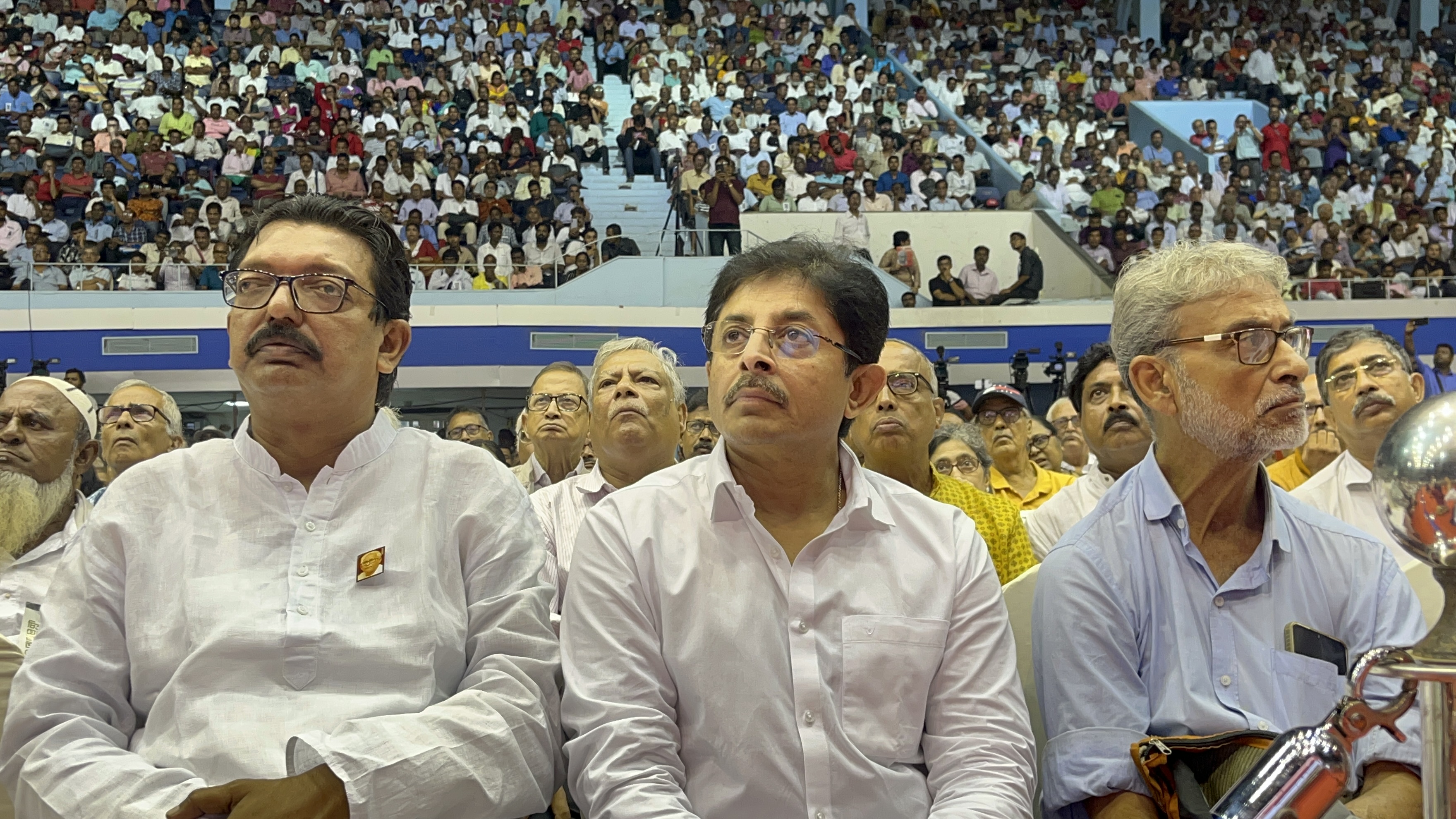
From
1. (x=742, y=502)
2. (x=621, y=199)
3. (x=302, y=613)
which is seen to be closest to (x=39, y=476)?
(x=302, y=613)

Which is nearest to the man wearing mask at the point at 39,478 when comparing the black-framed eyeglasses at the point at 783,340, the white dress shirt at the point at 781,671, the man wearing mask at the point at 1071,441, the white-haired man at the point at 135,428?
the white-haired man at the point at 135,428

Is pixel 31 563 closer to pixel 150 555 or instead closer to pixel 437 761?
pixel 150 555

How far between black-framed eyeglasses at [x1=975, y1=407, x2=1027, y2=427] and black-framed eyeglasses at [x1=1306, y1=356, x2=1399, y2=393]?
67.3 inches

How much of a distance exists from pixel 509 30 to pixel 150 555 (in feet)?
48.8

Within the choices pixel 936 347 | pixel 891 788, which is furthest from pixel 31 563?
pixel 936 347

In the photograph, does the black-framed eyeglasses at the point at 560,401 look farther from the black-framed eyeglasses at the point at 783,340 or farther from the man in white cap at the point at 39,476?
the black-framed eyeglasses at the point at 783,340

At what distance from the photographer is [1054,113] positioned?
1534cm

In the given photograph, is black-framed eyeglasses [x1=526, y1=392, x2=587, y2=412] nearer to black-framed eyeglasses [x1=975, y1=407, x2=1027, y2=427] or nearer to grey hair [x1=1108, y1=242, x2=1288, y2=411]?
black-framed eyeglasses [x1=975, y1=407, x2=1027, y2=427]

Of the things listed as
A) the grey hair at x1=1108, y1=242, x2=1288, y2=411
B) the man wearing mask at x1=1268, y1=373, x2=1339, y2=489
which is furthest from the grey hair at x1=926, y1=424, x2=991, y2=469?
the grey hair at x1=1108, y1=242, x2=1288, y2=411

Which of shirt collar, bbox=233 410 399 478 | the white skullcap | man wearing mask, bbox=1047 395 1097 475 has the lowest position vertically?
man wearing mask, bbox=1047 395 1097 475

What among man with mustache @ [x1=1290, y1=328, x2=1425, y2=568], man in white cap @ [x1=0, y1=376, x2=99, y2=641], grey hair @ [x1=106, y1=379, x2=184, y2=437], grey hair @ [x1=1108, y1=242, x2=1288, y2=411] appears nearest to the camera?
grey hair @ [x1=1108, y1=242, x2=1288, y2=411]

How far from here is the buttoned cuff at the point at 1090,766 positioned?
70.3 inches

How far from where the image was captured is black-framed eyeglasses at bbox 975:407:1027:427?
4.88 m

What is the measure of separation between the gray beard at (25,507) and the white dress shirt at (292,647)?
50.9 inches
